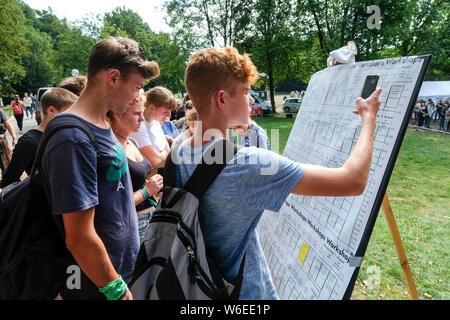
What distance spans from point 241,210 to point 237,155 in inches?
8.8

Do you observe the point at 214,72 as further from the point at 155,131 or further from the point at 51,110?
the point at 155,131

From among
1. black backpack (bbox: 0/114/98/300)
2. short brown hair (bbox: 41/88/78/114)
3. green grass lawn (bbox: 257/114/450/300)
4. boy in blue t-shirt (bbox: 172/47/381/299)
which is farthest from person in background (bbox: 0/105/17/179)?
green grass lawn (bbox: 257/114/450/300)

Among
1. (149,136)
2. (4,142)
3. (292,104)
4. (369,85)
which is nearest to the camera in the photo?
(369,85)

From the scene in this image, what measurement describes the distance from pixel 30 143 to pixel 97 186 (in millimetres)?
1398

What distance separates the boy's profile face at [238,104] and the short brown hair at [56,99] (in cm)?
193

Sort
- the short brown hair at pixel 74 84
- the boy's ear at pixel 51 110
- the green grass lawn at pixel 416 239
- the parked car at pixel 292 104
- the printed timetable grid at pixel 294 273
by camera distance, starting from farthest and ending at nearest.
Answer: the parked car at pixel 292 104 → the green grass lawn at pixel 416 239 → the short brown hair at pixel 74 84 → the boy's ear at pixel 51 110 → the printed timetable grid at pixel 294 273

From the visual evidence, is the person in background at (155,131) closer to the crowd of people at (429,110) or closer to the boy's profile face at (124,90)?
the boy's profile face at (124,90)

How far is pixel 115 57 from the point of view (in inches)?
54.9

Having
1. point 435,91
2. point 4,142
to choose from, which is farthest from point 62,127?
point 435,91

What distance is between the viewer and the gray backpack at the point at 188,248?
3.56 feet

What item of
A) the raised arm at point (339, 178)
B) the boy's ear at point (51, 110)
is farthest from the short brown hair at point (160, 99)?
the raised arm at point (339, 178)

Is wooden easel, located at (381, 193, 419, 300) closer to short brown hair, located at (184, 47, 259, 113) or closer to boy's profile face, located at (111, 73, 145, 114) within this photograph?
short brown hair, located at (184, 47, 259, 113)

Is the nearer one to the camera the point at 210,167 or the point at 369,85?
the point at 210,167

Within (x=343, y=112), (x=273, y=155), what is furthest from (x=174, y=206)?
(x=343, y=112)
